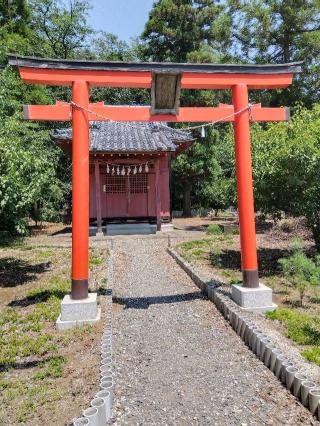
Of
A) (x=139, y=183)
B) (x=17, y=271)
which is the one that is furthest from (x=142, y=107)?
(x=139, y=183)

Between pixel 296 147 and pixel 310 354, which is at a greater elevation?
pixel 296 147

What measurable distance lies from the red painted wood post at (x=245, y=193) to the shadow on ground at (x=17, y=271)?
18.5 feet

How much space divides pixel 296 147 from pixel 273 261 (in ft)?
11.6

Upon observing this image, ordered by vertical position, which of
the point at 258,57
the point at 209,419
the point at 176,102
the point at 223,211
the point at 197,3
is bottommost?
the point at 209,419

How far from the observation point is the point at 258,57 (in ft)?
81.4

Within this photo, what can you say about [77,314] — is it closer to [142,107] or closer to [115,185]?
[142,107]

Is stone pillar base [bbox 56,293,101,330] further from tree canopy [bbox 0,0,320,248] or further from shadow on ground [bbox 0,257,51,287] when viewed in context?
tree canopy [bbox 0,0,320,248]

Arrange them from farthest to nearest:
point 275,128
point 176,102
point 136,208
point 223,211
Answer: point 223,211, point 136,208, point 275,128, point 176,102

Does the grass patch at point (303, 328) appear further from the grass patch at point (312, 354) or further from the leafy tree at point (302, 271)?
the leafy tree at point (302, 271)

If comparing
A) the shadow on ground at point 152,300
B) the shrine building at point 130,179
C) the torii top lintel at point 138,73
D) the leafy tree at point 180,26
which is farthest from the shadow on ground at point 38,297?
→ the leafy tree at point 180,26

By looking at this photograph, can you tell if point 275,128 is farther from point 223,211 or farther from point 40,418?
point 223,211

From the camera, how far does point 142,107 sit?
651cm

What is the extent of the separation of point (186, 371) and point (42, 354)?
6.61 ft

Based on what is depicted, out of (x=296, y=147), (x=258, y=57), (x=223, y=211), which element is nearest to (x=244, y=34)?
(x=258, y=57)
